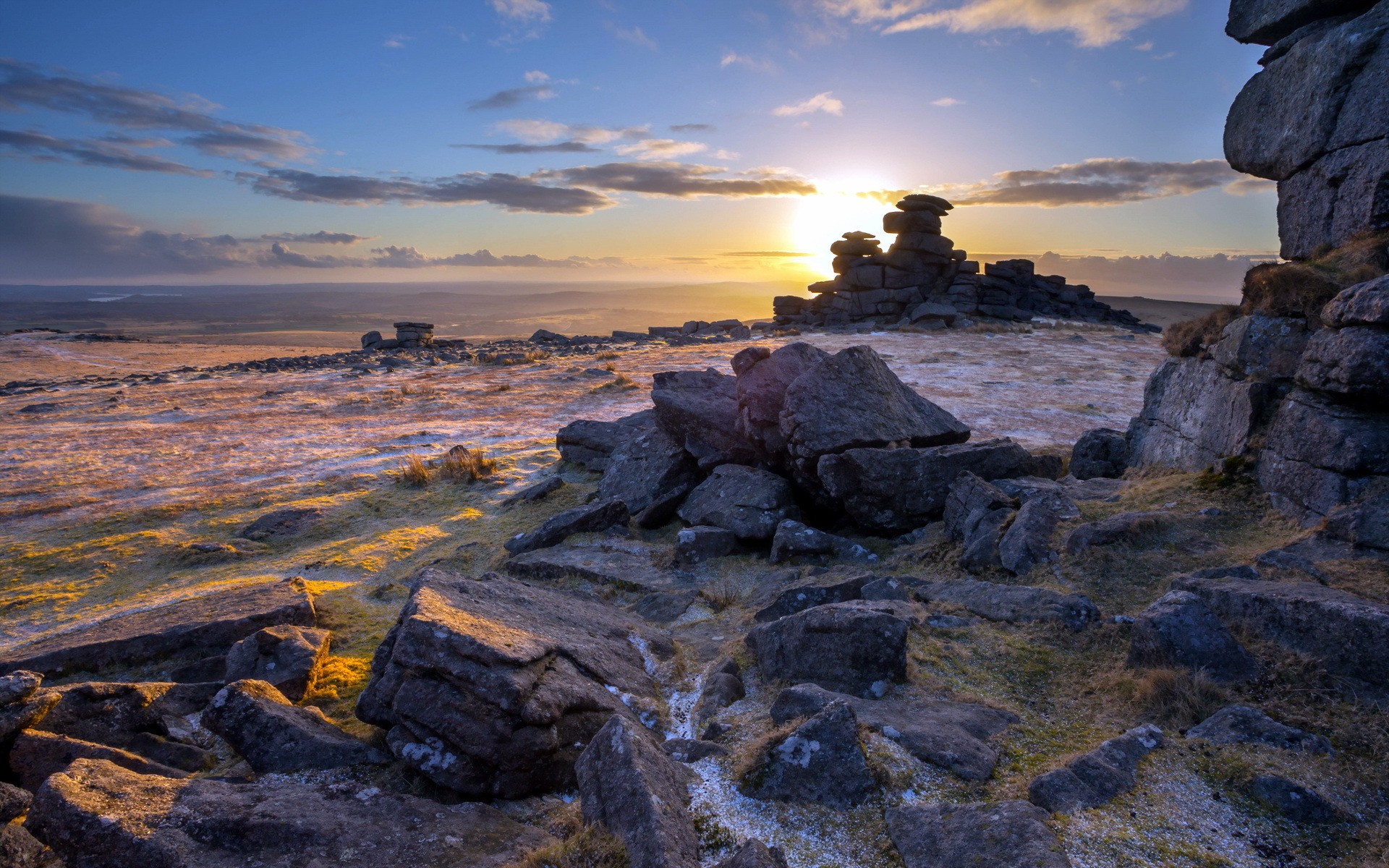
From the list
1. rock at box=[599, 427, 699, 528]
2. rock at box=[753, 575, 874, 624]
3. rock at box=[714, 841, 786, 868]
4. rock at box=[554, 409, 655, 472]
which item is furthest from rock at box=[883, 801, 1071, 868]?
rock at box=[554, 409, 655, 472]

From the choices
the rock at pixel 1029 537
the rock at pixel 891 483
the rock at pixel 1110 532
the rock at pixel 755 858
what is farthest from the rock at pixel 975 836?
the rock at pixel 891 483

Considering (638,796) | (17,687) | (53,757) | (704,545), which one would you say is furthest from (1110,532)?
(17,687)

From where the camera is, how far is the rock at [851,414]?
8117mm

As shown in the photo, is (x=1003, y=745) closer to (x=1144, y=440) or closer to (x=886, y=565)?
(x=886, y=565)

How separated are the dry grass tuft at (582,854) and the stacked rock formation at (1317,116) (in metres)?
9.18

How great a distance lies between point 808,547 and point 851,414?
1.74 meters

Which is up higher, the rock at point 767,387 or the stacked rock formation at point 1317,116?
the stacked rock formation at point 1317,116

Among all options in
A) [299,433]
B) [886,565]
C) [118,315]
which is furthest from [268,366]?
[118,315]

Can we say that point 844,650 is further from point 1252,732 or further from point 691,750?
point 1252,732

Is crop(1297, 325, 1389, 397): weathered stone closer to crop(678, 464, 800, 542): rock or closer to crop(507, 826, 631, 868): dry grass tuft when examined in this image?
crop(678, 464, 800, 542): rock

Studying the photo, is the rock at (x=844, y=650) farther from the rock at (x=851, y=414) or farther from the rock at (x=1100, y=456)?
the rock at (x=1100, y=456)

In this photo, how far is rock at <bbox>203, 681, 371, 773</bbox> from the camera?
3.88 meters

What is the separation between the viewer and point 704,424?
9.37 m

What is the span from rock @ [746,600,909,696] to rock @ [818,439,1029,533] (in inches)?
121
